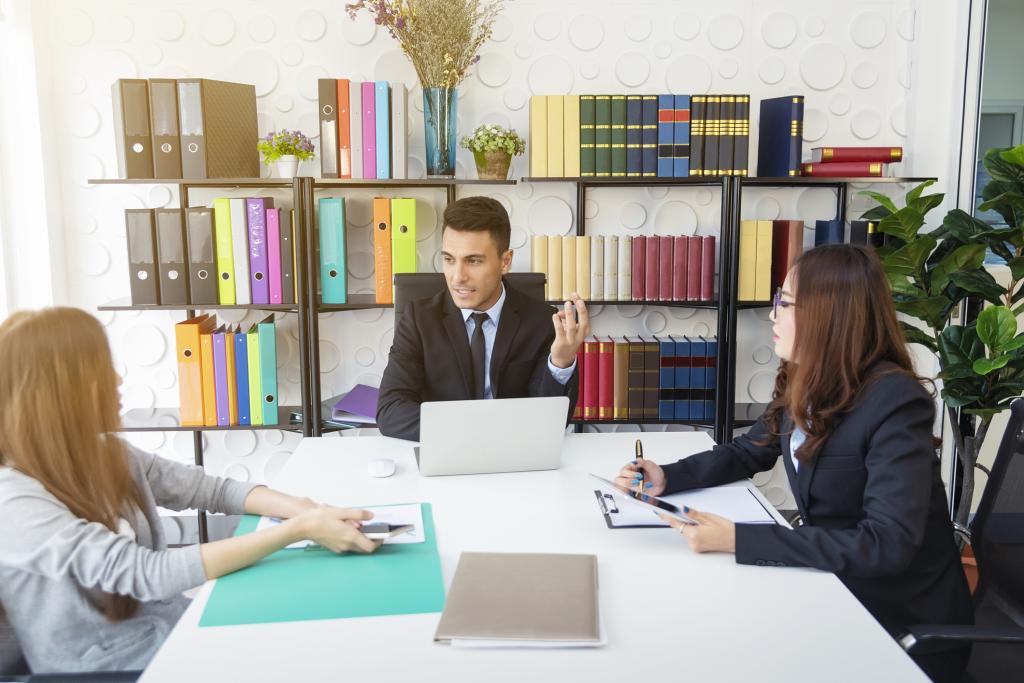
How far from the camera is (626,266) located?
2875 mm

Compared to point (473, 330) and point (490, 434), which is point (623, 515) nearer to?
point (490, 434)

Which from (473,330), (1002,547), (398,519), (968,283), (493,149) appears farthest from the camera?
(493,149)

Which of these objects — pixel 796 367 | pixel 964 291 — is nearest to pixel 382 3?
pixel 796 367

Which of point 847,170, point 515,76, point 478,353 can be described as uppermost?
point 515,76

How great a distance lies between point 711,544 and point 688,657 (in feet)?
1.03

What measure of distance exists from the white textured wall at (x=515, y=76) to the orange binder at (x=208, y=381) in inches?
12.5

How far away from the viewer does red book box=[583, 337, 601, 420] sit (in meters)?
2.92

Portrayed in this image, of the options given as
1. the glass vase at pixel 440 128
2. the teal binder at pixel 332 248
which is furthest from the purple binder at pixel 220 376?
the glass vase at pixel 440 128

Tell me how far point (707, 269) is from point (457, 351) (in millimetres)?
1081

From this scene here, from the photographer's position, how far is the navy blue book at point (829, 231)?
2.86 meters

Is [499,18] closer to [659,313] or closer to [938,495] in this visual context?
[659,313]

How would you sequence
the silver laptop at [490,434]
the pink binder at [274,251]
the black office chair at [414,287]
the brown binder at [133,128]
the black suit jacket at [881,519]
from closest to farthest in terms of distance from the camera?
the black suit jacket at [881,519] < the silver laptop at [490,434] < the black office chair at [414,287] < the brown binder at [133,128] < the pink binder at [274,251]

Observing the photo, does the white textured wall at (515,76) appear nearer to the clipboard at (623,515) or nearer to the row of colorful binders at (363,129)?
the row of colorful binders at (363,129)

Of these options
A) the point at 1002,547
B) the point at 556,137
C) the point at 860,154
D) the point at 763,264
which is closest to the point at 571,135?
the point at 556,137
